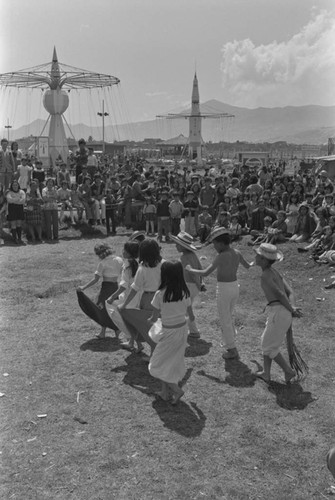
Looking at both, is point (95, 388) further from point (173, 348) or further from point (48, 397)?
point (173, 348)

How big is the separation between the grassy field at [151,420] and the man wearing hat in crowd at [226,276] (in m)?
0.32

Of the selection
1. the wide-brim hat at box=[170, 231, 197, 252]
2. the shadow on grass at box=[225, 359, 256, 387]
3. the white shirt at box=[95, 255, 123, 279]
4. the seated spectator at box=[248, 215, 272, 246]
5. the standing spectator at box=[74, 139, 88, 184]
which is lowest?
the shadow on grass at box=[225, 359, 256, 387]

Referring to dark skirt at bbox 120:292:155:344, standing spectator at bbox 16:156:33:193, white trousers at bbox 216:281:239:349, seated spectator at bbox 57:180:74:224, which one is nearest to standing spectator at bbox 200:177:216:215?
seated spectator at bbox 57:180:74:224

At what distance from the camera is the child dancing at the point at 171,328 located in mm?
4566

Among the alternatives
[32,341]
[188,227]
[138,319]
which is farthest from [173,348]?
[188,227]

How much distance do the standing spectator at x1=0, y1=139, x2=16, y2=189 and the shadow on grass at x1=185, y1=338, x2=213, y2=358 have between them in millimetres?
10314

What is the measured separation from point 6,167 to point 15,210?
2.56 meters

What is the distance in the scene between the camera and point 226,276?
5535 mm

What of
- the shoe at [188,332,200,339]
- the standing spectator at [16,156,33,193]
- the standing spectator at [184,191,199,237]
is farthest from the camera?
the standing spectator at [16,156,33,193]

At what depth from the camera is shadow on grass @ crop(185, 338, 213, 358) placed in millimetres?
5852

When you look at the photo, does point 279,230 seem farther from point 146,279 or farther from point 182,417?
point 182,417

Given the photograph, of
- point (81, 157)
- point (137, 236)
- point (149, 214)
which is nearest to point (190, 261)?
point (137, 236)

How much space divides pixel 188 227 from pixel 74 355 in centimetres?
860

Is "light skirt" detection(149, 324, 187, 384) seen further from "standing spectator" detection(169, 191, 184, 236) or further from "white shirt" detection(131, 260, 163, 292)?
"standing spectator" detection(169, 191, 184, 236)
